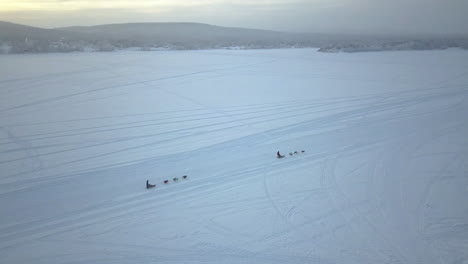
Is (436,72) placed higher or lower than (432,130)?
higher

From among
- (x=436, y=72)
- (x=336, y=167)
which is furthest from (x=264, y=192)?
(x=436, y=72)

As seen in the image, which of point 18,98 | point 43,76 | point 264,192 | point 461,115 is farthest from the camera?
point 43,76

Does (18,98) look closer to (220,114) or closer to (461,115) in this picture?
(220,114)

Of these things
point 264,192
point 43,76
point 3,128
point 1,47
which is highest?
point 1,47

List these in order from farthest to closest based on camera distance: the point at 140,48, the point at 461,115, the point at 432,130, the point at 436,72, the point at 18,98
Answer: the point at 140,48
the point at 436,72
the point at 18,98
the point at 461,115
the point at 432,130

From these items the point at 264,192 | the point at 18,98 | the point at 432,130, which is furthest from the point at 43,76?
the point at 432,130

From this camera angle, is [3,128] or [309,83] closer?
[3,128]
